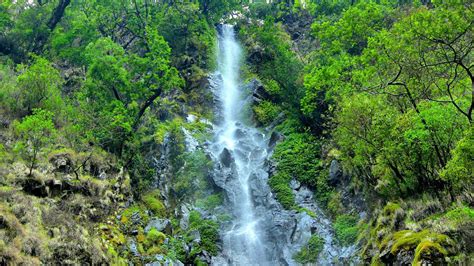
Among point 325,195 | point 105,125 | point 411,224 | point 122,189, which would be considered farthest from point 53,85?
point 411,224

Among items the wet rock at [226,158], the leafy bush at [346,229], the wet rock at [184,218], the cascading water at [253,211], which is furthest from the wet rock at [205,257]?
the wet rock at [226,158]

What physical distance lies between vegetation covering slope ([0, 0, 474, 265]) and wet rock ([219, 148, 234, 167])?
1123 millimetres

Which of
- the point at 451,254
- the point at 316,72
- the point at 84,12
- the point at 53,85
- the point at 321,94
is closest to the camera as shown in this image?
the point at 451,254

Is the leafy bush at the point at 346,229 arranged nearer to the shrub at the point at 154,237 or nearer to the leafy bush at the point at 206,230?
the leafy bush at the point at 206,230

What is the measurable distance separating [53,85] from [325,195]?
16.3 metres

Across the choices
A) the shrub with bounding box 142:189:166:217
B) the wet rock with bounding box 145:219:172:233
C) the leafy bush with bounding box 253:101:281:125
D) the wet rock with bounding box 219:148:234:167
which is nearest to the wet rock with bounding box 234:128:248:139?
the leafy bush with bounding box 253:101:281:125

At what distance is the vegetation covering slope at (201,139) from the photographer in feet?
41.2

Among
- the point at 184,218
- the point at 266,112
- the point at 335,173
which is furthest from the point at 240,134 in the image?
the point at 184,218

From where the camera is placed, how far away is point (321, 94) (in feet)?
84.3

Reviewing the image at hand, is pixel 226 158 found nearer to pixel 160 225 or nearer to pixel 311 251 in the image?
pixel 160 225

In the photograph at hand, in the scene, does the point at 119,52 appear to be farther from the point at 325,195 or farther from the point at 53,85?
the point at 325,195

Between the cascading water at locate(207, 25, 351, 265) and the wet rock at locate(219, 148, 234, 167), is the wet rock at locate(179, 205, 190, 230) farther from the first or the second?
the wet rock at locate(219, 148, 234, 167)

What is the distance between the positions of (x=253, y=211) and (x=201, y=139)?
7.85 meters

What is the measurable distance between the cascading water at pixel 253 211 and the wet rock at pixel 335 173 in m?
1.55
